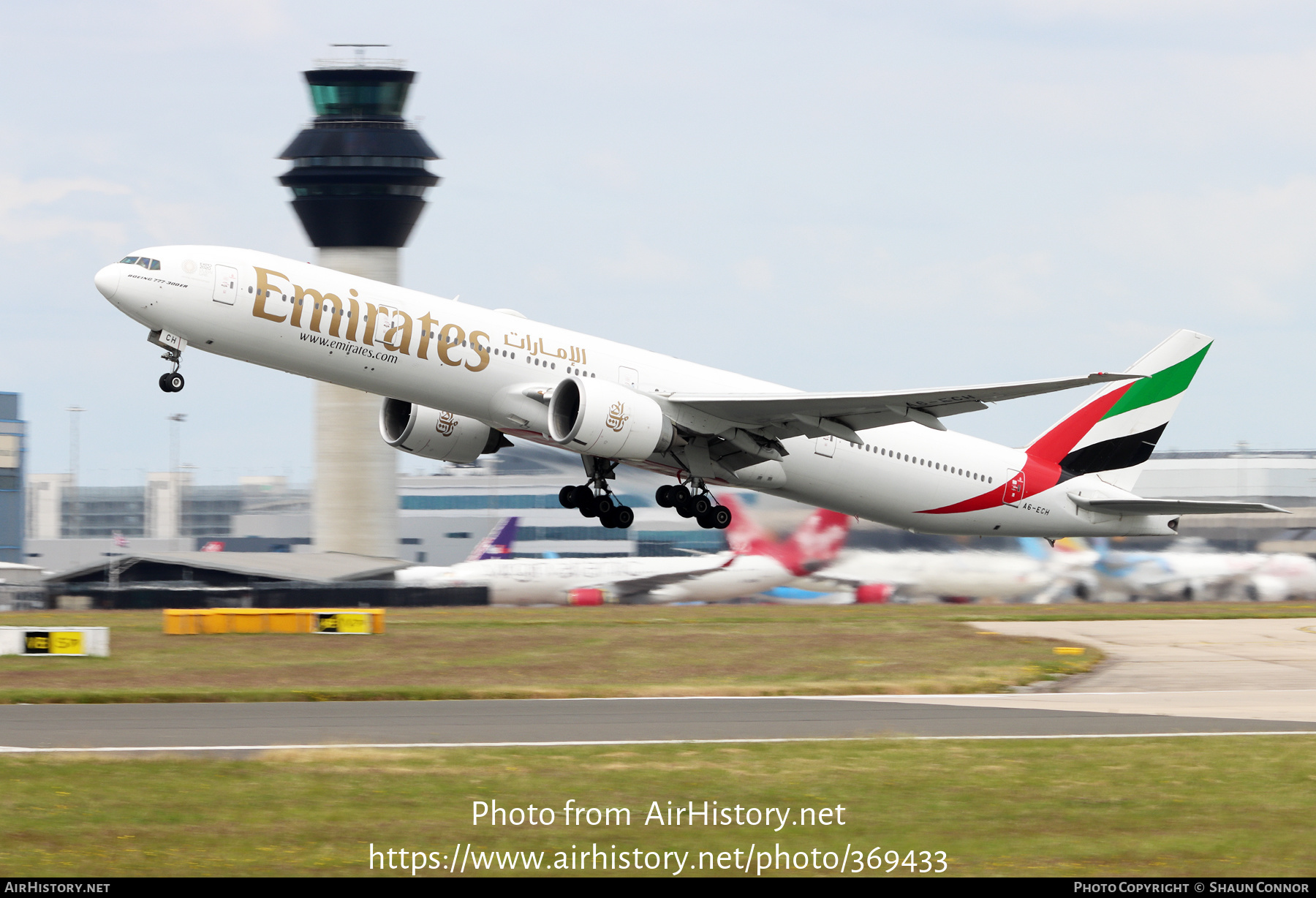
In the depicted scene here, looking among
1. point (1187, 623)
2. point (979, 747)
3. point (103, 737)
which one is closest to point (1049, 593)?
point (1187, 623)

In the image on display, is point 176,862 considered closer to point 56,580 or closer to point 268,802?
point 268,802

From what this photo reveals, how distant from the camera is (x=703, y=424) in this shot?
35.0 m

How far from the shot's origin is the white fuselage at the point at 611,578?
7075 cm

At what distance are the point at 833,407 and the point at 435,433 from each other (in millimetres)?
9936

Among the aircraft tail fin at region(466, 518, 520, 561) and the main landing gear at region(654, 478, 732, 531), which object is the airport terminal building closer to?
the aircraft tail fin at region(466, 518, 520, 561)

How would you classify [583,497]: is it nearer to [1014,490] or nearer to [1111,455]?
[1014,490]

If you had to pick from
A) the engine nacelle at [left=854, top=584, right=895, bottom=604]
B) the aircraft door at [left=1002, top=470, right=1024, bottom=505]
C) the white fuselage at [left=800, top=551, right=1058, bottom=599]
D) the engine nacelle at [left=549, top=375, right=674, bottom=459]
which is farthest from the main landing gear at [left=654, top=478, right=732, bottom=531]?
the engine nacelle at [left=854, top=584, right=895, bottom=604]

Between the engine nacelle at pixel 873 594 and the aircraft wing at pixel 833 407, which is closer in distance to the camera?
the aircraft wing at pixel 833 407

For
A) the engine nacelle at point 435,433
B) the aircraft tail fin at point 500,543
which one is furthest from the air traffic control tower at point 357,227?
the engine nacelle at point 435,433

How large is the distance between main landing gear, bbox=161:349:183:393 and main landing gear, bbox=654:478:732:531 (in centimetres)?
1169

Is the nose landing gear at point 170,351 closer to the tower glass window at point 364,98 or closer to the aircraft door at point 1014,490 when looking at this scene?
the aircraft door at point 1014,490

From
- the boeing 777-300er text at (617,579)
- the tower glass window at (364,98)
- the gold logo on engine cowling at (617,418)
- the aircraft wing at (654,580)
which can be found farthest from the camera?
the tower glass window at (364,98)

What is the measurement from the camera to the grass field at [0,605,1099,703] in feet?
114

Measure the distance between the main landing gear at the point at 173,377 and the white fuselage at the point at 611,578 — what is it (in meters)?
41.4
